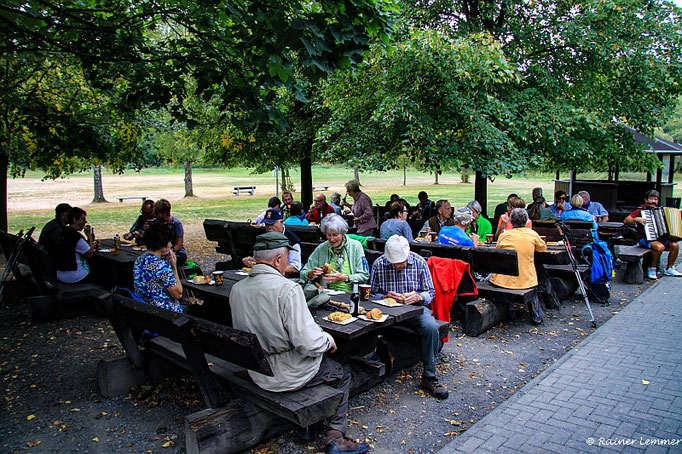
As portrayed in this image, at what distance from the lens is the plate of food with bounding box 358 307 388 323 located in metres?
4.52

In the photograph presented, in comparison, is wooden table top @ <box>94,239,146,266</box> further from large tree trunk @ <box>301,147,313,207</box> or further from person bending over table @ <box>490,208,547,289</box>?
large tree trunk @ <box>301,147,313,207</box>

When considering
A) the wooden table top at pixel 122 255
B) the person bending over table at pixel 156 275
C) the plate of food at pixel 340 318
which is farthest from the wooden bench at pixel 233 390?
the wooden table top at pixel 122 255

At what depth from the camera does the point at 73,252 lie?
24.2 feet

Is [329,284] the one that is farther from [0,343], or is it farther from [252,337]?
[0,343]

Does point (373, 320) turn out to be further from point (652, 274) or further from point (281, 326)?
point (652, 274)

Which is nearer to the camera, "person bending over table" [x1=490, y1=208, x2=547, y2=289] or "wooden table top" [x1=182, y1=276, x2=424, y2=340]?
"wooden table top" [x1=182, y1=276, x2=424, y2=340]

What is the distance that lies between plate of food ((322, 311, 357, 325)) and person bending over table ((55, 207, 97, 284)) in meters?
4.61

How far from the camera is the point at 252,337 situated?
3.45 metres

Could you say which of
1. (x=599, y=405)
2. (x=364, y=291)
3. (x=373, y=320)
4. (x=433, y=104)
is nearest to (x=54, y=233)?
(x=364, y=291)

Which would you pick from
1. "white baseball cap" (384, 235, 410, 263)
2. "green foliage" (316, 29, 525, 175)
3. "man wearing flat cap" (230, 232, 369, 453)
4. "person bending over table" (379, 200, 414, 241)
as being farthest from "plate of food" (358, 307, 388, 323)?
"green foliage" (316, 29, 525, 175)

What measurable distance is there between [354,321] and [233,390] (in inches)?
46.4

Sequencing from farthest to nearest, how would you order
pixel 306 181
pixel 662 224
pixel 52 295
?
pixel 306 181
pixel 662 224
pixel 52 295

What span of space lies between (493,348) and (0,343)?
630cm

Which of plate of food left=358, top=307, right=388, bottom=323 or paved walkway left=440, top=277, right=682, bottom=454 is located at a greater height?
plate of food left=358, top=307, right=388, bottom=323
